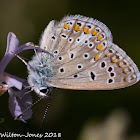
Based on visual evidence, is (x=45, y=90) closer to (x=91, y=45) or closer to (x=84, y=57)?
(x=84, y=57)

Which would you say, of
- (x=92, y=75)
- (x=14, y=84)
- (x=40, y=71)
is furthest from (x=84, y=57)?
(x=14, y=84)

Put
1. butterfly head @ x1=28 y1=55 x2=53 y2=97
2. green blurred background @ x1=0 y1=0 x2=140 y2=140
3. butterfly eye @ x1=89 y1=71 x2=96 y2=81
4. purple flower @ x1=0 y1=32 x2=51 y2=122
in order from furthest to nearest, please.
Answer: green blurred background @ x1=0 y1=0 x2=140 y2=140, butterfly eye @ x1=89 y1=71 x2=96 y2=81, butterfly head @ x1=28 y1=55 x2=53 y2=97, purple flower @ x1=0 y1=32 x2=51 y2=122

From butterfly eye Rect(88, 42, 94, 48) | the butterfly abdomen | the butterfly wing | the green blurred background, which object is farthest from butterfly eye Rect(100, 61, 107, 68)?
the green blurred background


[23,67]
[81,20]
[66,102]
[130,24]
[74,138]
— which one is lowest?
[74,138]

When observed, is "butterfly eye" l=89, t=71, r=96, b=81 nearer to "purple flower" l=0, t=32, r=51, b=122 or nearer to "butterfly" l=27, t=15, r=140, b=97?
"butterfly" l=27, t=15, r=140, b=97

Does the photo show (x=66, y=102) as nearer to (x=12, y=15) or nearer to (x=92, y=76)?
(x=12, y=15)

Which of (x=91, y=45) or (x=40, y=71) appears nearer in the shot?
(x=40, y=71)

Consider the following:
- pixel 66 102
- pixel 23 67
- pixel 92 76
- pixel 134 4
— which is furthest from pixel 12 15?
pixel 92 76
